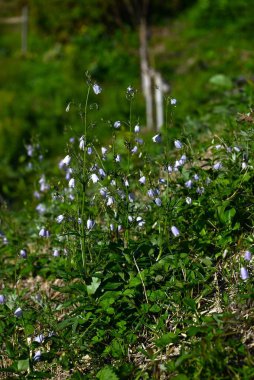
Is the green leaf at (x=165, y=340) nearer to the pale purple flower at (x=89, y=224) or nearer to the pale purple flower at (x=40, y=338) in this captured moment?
the pale purple flower at (x=40, y=338)

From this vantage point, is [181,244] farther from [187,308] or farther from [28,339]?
[28,339]

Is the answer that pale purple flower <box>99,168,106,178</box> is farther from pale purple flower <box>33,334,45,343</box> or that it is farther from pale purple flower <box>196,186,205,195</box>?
pale purple flower <box>33,334,45,343</box>

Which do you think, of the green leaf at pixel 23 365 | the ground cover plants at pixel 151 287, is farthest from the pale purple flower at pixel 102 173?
the green leaf at pixel 23 365

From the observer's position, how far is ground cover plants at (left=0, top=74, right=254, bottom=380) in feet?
9.95

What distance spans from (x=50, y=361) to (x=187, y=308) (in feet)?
2.67

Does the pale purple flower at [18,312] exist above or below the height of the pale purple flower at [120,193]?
below

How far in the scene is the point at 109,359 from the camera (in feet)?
10.8

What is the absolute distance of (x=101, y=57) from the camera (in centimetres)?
1458

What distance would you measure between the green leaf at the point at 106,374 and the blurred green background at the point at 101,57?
6352mm

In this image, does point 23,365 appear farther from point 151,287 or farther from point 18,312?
point 151,287

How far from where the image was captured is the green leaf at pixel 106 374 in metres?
3.00

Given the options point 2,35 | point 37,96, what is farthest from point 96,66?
point 2,35

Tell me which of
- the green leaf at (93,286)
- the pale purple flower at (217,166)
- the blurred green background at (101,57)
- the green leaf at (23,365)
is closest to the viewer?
the green leaf at (23,365)

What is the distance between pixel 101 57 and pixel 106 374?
12.3m
